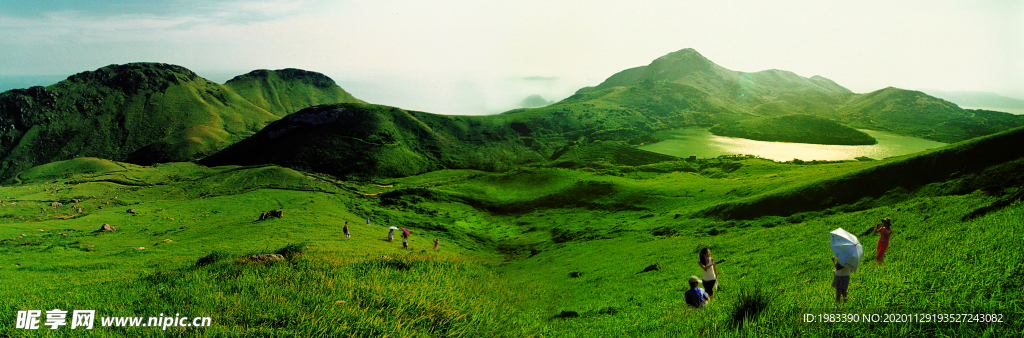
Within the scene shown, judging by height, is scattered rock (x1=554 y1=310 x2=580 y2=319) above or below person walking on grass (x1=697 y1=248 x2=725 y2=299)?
below

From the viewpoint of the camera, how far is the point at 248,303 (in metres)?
7.21

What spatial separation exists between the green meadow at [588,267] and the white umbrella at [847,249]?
2.23 feet

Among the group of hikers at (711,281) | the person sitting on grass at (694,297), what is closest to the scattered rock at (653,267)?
the group of hikers at (711,281)

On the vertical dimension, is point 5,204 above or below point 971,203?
below

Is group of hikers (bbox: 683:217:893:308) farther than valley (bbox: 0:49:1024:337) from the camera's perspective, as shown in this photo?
Yes

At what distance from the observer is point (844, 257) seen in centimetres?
835

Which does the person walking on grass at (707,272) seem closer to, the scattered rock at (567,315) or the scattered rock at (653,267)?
the scattered rock at (567,315)

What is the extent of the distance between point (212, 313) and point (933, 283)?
14.4 meters

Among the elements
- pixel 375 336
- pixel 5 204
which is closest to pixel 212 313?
pixel 375 336

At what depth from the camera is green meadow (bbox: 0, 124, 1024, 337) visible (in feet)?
20.4

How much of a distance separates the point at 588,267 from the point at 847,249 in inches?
933

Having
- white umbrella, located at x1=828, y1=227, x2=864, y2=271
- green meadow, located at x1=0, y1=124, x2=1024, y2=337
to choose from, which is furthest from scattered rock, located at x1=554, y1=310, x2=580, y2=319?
white umbrella, located at x1=828, y1=227, x2=864, y2=271

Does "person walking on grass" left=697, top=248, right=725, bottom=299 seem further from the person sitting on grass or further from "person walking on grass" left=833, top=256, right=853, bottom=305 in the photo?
"person walking on grass" left=833, top=256, right=853, bottom=305

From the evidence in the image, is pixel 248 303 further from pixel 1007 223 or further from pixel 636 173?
pixel 636 173
